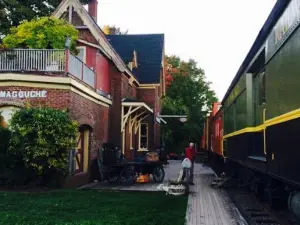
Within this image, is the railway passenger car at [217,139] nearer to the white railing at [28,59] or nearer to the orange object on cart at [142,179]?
the orange object on cart at [142,179]

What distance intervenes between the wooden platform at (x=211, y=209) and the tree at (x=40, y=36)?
24.5 feet

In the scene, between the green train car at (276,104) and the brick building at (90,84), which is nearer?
the green train car at (276,104)

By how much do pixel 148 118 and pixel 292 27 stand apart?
23668 mm

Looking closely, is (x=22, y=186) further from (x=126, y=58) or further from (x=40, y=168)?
(x=126, y=58)

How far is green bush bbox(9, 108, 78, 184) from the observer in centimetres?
1235

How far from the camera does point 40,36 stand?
15.9 metres

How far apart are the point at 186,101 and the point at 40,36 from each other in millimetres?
35439

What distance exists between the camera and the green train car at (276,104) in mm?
5191

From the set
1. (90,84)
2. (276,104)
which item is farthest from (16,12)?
(276,104)

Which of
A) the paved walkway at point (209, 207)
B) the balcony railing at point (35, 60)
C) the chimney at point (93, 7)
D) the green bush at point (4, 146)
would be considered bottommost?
the paved walkway at point (209, 207)

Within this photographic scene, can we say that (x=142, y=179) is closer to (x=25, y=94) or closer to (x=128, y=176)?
(x=128, y=176)

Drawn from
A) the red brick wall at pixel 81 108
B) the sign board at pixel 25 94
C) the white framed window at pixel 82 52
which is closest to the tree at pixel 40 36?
the white framed window at pixel 82 52

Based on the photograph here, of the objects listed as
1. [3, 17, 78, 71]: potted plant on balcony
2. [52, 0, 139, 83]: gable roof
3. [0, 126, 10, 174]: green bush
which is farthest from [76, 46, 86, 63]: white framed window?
[0, 126, 10, 174]: green bush

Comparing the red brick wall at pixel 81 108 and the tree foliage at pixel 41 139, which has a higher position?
the red brick wall at pixel 81 108
